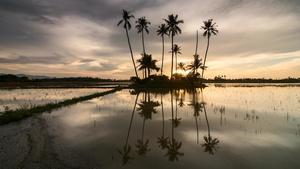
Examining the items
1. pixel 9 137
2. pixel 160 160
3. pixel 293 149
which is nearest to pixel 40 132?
pixel 9 137

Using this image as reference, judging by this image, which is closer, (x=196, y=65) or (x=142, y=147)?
(x=142, y=147)

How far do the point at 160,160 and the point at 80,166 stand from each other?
264 centimetres

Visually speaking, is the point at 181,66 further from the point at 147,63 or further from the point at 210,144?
the point at 210,144

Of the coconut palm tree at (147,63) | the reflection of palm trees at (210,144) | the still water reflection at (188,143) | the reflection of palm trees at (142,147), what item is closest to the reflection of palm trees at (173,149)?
the still water reflection at (188,143)

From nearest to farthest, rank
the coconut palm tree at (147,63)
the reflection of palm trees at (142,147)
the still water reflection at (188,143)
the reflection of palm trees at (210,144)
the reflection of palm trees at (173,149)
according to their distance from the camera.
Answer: the still water reflection at (188,143) → the reflection of palm trees at (173,149) → the reflection of palm trees at (142,147) → the reflection of palm trees at (210,144) → the coconut palm tree at (147,63)

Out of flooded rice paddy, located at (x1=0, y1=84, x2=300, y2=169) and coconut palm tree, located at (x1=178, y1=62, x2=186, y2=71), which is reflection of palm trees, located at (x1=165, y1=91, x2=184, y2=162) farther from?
coconut palm tree, located at (x1=178, y1=62, x2=186, y2=71)

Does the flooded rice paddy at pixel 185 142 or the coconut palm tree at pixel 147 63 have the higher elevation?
the coconut palm tree at pixel 147 63

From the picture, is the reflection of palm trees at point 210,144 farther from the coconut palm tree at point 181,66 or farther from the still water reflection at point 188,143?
the coconut palm tree at point 181,66

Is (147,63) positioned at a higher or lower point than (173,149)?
higher

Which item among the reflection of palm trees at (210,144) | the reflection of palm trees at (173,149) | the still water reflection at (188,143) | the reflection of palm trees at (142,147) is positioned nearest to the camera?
the still water reflection at (188,143)

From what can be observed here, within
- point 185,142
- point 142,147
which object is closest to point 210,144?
point 185,142

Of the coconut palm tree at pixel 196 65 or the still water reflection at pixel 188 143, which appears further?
the coconut palm tree at pixel 196 65

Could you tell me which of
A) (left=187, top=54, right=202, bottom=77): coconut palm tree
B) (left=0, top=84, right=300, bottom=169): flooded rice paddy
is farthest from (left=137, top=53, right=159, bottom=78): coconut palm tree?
(left=0, top=84, right=300, bottom=169): flooded rice paddy

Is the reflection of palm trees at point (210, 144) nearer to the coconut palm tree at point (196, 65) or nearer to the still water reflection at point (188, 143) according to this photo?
the still water reflection at point (188, 143)
